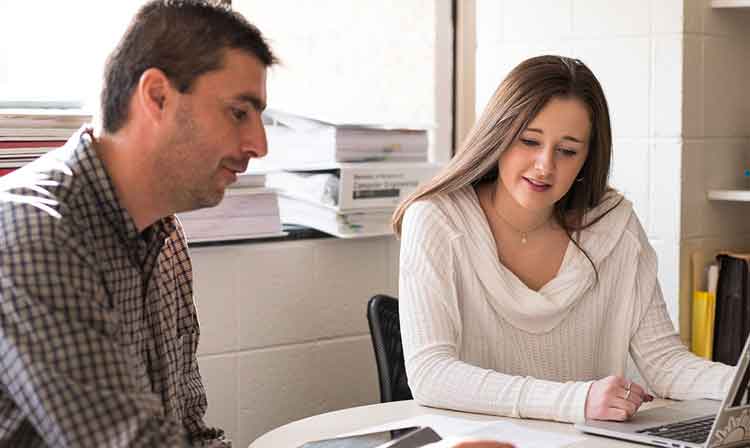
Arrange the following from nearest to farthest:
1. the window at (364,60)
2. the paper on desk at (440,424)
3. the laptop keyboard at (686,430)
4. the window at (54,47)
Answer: the laptop keyboard at (686,430)
the paper on desk at (440,424)
the window at (54,47)
the window at (364,60)

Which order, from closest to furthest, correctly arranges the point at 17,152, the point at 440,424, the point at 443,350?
the point at 440,424
the point at 443,350
the point at 17,152

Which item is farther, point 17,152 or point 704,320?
point 704,320

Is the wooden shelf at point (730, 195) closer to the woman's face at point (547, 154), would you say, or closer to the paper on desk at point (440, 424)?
the woman's face at point (547, 154)

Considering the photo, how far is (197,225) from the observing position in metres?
2.61

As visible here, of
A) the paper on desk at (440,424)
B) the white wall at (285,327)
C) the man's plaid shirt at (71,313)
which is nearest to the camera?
the man's plaid shirt at (71,313)

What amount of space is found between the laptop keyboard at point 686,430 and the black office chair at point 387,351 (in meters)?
0.72

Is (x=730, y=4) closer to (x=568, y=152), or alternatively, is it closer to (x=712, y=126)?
(x=712, y=126)

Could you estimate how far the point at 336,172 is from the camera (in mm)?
2857

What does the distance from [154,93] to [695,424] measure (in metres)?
1.05

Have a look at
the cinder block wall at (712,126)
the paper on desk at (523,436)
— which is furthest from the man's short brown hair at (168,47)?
the cinder block wall at (712,126)

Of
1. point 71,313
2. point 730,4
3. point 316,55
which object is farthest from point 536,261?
point 71,313

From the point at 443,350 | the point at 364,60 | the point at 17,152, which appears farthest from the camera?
the point at 364,60

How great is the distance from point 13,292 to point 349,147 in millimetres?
1633

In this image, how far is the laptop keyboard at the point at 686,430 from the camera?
5.77ft
